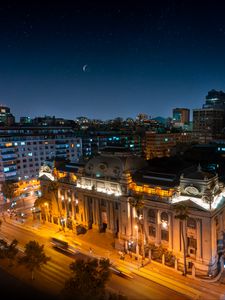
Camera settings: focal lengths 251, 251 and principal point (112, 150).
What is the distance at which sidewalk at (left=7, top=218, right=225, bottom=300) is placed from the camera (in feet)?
174

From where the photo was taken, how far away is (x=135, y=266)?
6247 centimetres

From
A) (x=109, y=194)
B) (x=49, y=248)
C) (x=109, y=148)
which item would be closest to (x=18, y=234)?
(x=49, y=248)

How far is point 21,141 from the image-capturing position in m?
125

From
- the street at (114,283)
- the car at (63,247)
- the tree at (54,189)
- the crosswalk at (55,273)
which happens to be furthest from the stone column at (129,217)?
the tree at (54,189)

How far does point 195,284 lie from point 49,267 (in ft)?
113

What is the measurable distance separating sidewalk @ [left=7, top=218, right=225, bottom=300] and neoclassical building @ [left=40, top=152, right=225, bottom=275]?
360cm

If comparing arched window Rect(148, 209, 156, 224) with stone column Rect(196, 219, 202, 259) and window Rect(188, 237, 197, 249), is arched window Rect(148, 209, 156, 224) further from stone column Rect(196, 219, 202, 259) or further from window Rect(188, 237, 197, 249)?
stone column Rect(196, 219, 202, 259)

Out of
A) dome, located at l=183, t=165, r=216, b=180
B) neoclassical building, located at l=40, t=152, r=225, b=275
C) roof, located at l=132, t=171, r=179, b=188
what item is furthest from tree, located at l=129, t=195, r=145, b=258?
dome, located at l=183, t=165, r=216, b=180

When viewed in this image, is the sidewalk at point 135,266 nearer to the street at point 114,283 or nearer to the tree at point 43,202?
the street at point 114,283

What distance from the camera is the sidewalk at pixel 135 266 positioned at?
53.0 metres

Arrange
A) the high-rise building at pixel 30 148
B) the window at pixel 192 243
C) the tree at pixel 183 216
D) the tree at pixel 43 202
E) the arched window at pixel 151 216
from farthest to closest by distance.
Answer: the high-rise building at pixel 30 148
the tree at pixel 43 202
the arched window at pixel 151 216
the window at pixel 192 243
the tree at pixel 183 216

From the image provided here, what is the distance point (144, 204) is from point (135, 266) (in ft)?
51.2

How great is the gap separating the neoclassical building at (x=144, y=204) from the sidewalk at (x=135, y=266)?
3.60 m

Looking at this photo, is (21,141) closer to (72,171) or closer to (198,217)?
(72,171)
